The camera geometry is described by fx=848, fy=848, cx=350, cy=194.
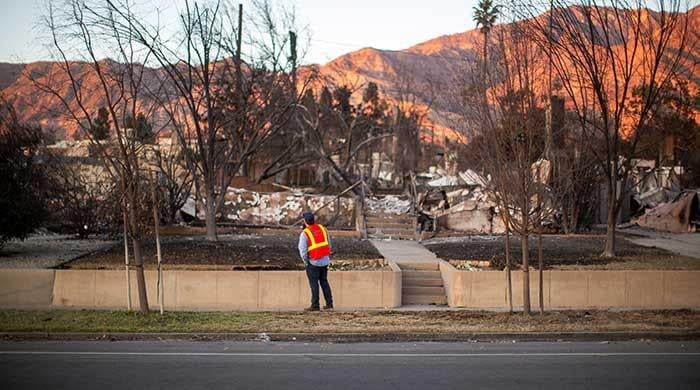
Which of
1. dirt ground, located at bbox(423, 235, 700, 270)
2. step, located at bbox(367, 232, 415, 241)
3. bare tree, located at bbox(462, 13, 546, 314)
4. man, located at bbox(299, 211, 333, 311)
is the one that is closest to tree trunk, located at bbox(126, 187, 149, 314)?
man, located at bbox(299, 211, 333, 311)

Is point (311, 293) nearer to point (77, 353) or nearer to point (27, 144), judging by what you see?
point (77, 353)

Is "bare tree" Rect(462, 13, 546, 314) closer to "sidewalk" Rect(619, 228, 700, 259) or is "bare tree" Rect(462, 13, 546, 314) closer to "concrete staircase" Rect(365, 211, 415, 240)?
"sidewalk" Rect(619, 228, 700, 259)

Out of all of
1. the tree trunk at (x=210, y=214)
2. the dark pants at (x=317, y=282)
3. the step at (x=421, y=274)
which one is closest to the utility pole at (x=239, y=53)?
the tree trunk at (x=210, y=214)

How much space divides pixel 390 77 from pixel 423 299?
57.1 metres

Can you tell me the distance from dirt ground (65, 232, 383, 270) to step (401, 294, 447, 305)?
159 cm

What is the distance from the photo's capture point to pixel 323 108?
5241 centimetres

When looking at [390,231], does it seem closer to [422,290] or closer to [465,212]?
[465,212]

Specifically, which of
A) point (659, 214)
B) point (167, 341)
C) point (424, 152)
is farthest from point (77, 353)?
point (424, 152)

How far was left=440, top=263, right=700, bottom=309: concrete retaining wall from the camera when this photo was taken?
1758 cm

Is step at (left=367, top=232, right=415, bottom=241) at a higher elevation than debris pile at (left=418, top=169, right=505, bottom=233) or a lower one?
lower

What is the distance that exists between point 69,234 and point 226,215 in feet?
22.0

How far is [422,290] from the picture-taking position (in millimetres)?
19047

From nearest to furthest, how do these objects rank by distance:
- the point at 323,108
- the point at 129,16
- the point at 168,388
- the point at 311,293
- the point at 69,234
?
the point at 168,388 → the point at 311,293 → the point at 129,16 → the point at 69,234 → the point at 323,108

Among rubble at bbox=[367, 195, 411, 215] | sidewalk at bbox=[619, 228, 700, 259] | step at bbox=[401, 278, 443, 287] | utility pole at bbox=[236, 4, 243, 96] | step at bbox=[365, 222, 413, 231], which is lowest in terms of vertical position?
step at bbox=[401, 278, 443, 287]
